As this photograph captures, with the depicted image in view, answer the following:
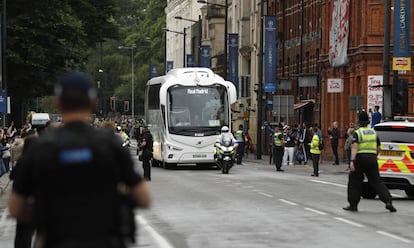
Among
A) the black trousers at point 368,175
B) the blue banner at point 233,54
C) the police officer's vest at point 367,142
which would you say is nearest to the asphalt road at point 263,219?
the black trousers at point 368,175

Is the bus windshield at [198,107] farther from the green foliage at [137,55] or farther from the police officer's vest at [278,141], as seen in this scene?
the green foliage at [137,55]

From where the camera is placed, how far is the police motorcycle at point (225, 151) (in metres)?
37.5

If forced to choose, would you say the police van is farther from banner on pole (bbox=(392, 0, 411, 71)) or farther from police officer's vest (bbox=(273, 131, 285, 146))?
police officer's vest (bbox=(273, 131, 285, 146))

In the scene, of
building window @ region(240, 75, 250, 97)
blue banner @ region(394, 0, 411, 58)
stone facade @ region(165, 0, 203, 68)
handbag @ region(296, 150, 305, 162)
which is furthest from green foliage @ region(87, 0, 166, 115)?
blue banner @ region(394, 0, 411, 58)

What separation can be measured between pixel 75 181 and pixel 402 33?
31.2 meters

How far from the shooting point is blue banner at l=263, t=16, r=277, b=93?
5522 centimetres

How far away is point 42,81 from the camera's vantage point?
51469 millimetres

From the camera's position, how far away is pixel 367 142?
64.1 ft

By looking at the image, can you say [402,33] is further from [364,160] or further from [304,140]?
[364,160]

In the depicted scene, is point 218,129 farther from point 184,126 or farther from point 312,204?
point 312,204

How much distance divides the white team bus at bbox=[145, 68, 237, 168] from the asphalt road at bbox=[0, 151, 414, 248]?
11.1m

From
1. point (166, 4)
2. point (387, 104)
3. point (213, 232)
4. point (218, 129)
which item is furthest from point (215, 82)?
point (166, 4)

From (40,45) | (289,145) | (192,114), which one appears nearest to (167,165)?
(192,114)

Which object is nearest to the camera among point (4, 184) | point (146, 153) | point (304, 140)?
point (4, 184)
